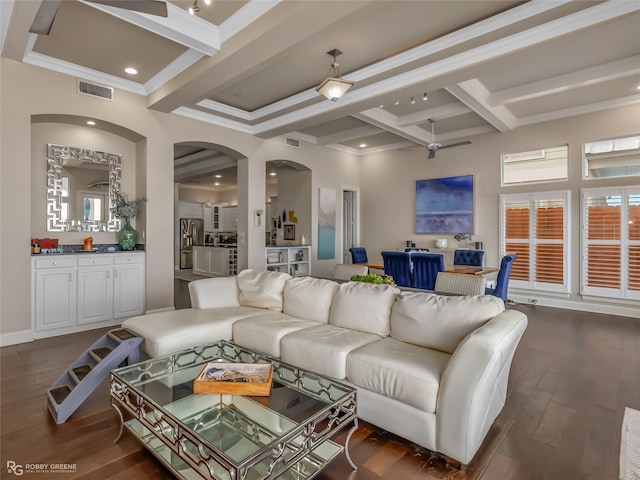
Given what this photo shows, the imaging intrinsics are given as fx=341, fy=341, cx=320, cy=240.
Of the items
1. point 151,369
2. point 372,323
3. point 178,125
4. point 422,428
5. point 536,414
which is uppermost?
point 178,125

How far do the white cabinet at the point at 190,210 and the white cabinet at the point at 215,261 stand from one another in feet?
5.30

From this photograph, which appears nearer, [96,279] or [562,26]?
[562,26]

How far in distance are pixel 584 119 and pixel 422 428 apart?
6.28m

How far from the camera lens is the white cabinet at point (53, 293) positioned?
4.11 metres

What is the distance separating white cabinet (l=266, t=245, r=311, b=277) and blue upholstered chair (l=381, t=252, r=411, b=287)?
2659 mm

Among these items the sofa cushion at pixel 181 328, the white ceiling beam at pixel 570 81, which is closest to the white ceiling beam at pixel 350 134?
the white ceiling beam at pixel 570 81

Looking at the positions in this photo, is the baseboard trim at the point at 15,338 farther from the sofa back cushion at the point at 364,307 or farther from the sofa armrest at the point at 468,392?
the sofa armrest at the point at 468,392

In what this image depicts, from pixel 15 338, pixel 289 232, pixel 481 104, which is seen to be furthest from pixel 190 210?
pixel 481 104

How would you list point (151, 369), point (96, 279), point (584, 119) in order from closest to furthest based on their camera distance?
point (151, 369)
point (96, 279)
point (584, 119)

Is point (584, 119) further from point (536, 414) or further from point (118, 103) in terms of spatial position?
point (118, 103)

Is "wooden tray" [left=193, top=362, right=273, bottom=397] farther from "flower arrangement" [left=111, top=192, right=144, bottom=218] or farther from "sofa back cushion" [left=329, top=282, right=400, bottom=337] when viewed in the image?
"flower arrangement" [left=111, top=192, right=144, bottom=218]

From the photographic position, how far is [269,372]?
2115 millimetres

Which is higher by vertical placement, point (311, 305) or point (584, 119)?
point (584, 119)

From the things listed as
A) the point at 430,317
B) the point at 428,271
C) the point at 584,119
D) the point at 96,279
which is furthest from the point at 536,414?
the point at 584,119
